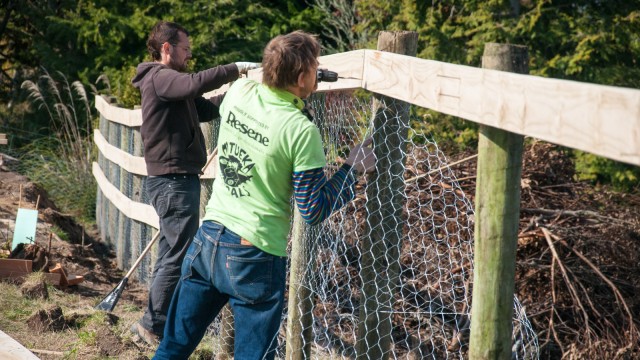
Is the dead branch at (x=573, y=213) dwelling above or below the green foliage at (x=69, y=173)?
above

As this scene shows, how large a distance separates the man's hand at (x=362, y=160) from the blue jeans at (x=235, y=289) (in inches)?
18.2

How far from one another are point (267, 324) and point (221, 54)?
30.2 feet

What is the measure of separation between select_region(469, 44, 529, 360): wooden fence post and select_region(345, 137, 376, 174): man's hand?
68 cm

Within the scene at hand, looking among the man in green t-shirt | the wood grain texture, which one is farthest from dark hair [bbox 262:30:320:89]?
the wood grain texture

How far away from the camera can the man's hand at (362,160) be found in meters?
3.14

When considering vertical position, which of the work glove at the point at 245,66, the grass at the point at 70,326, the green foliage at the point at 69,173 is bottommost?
the green foliage at the point at 69,173

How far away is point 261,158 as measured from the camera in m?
3.02

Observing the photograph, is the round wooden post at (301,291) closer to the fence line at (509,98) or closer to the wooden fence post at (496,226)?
the fence line at (509,98)

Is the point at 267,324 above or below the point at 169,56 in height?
below

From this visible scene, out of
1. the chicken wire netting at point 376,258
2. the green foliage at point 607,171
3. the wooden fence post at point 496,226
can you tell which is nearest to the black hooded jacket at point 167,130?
the chicken wire netting at point 376,258

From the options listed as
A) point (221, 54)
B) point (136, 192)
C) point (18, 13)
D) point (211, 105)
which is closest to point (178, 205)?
point (211, 105)

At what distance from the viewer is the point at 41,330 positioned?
490cm

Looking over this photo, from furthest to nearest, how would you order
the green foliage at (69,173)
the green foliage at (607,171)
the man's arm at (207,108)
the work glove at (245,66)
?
the green foliage at (69,173) < the green foliage at (607,171) < the man's arm at (207,108) < the work glove at (245,66)

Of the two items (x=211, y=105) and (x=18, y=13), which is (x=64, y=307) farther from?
(x=18, y=13)
